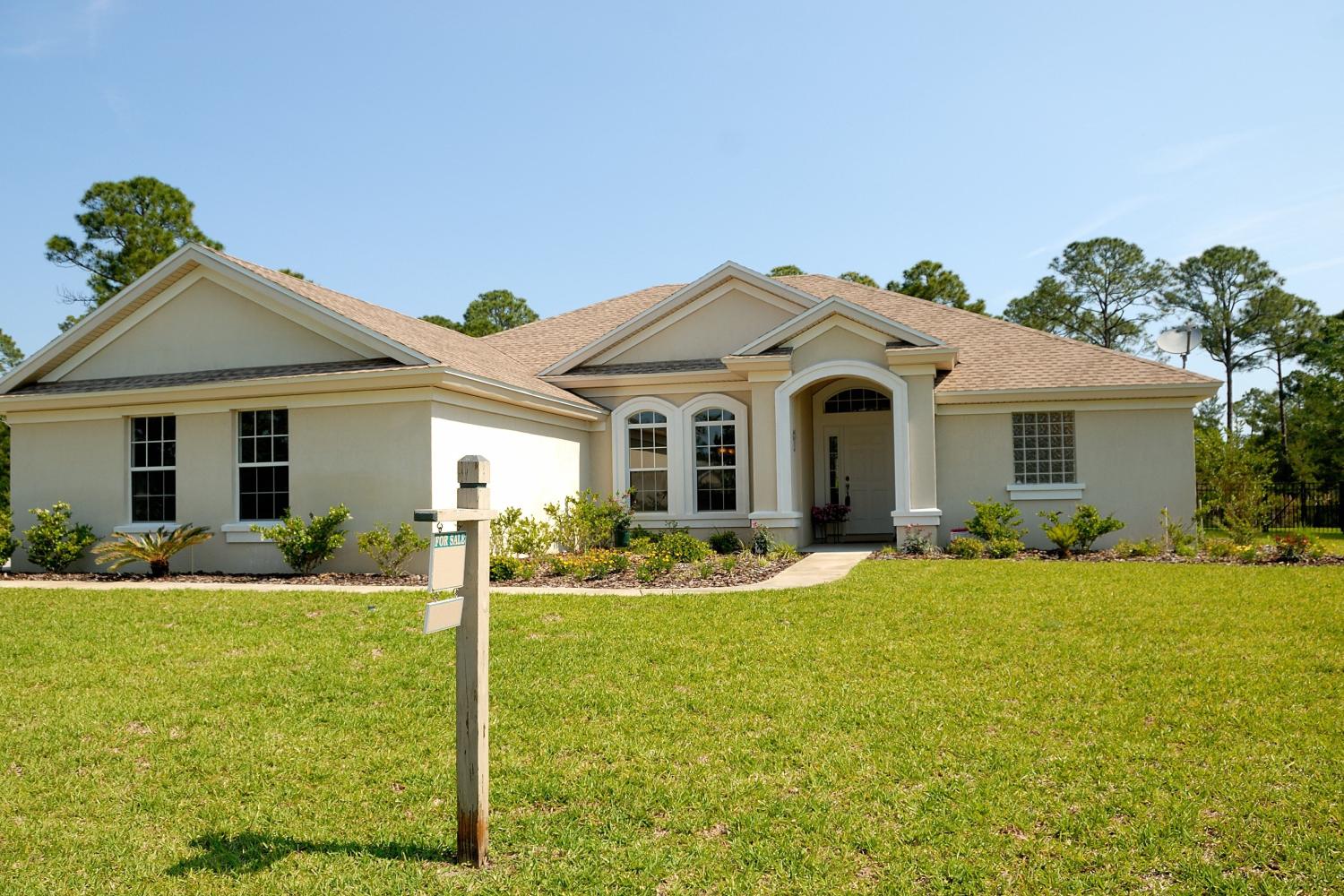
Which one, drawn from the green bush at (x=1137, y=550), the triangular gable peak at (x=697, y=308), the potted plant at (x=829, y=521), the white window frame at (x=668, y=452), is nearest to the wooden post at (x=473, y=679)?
the green bush at (x=1137, y=550)

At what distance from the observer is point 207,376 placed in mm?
15266

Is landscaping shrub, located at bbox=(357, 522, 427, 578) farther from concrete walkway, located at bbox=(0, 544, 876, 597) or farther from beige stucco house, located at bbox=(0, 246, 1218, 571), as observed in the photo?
concrete walkway, located at bbox=(0, 544, 876, 597)

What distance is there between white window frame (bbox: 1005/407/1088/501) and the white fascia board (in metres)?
2.67

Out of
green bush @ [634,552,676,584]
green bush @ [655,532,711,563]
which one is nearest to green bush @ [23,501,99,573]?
green bush @ [634,552,676,584]

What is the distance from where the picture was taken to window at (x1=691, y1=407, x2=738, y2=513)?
18.6 meters

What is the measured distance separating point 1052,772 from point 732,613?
4.61 meters

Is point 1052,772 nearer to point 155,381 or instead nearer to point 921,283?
point 155,381

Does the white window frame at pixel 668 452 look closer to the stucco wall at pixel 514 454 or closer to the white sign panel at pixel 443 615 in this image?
the stucco wall at pixel 514 454

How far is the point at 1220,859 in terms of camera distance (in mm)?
4441

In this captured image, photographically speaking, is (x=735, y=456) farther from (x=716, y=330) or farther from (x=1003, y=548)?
(x=1003, y=548)

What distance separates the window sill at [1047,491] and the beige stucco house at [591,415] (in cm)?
4

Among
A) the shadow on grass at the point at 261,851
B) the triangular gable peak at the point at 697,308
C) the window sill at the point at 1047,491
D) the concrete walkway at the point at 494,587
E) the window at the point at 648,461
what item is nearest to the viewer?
the shadow on grass at the point at 261,851

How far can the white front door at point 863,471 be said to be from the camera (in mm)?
20375

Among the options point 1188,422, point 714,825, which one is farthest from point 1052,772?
point 1188,422
